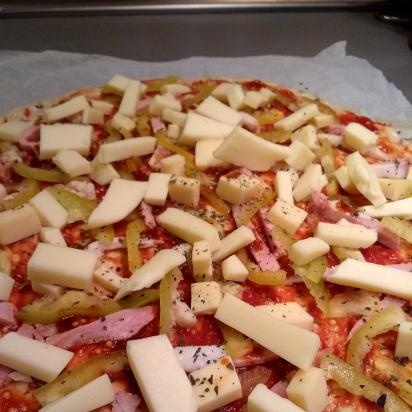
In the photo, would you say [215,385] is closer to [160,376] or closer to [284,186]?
[160,376]

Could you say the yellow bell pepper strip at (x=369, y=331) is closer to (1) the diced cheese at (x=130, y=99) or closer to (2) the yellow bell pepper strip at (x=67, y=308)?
(2) the yellow bell pepper strip at (x=67, y=308)

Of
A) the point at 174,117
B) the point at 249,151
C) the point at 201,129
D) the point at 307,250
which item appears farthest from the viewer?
the point at 174,117

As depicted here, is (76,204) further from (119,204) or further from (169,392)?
(169,392)

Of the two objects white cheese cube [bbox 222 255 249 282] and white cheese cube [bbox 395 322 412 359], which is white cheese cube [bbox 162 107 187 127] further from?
white cheese cube [bbox 395 322 412 359]

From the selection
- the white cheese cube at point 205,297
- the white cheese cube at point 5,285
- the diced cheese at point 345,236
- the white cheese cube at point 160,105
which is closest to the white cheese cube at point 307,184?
the diced cheese at point 345,236

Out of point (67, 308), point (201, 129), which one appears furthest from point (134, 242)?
point (201, 129)

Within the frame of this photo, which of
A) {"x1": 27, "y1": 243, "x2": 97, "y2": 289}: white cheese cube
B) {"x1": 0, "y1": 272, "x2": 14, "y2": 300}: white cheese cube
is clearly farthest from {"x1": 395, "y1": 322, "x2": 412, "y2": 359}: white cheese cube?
{"x1": 0, "y1": 272, "x2": 14, "y2": 300}: white cheese cube
